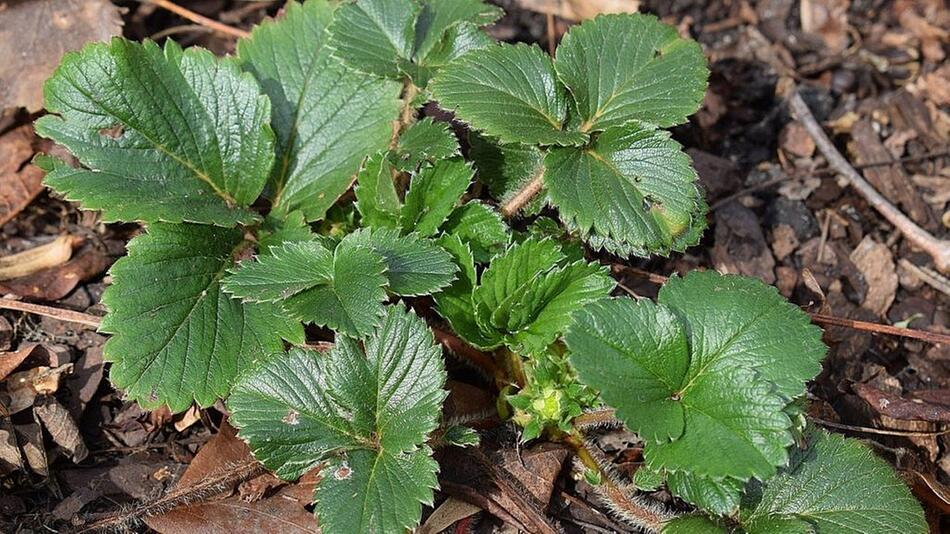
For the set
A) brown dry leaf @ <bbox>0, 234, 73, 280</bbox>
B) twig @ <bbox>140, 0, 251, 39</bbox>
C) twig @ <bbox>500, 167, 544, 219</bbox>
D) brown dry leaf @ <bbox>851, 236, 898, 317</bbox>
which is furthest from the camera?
twig @ <bbox>140, 0, 251, 39</bbox>

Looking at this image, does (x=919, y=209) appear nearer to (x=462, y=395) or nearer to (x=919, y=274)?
(x=919, y=274)

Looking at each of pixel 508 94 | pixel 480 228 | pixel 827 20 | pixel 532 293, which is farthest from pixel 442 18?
pixel 827 20

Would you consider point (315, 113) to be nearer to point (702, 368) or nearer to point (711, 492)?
point (702, 368)

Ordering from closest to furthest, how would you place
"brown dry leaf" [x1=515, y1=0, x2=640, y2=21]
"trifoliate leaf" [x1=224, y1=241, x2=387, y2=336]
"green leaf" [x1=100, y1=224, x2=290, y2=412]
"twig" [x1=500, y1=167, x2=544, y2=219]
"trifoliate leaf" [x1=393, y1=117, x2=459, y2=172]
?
"trifoliate leaf" [x1=224, y1=241, x2=387, y2=336]
"green leaf" [x1=100, y1=224, x2=290, y2=412]
"trifoliate leaf" [x1=393, y1=117, x2=459, y2=172]
"twig" [x1=500, y1=167, x2=544, y2=219]
"brown dry leaf" [x1=515, y1=0, x2=640, y2=21]

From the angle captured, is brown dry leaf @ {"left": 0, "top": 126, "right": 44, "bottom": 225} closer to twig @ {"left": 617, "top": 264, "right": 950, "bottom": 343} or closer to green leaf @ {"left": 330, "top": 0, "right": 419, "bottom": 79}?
green leaf @ {"left": 330, "top": 0, "right": 419, "bottom": 79}

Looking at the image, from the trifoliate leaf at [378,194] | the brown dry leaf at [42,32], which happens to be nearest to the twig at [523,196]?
the trifoliate leaf at [378,194]

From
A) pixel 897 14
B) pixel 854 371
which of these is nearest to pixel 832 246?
pixel 854 371

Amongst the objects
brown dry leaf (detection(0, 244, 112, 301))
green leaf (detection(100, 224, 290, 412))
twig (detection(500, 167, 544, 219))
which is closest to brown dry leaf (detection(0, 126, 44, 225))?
brown dry leaf (detection(0, 244, 112, 301))

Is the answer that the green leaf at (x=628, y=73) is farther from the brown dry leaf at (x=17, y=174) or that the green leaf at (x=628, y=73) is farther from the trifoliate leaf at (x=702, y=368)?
Result: the brown dry leaf at (x=17, y=174)
